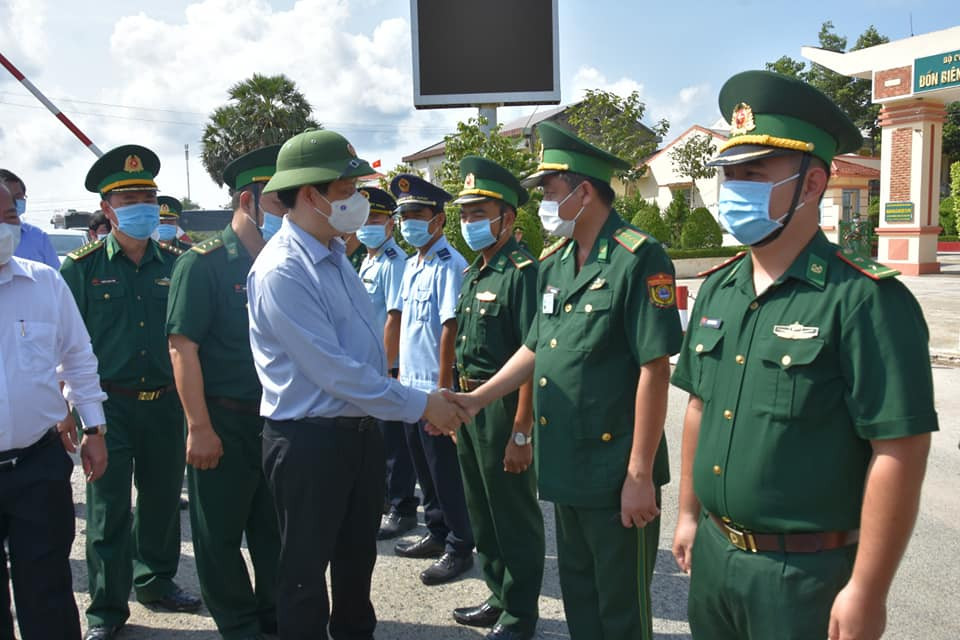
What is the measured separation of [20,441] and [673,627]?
2859 mm

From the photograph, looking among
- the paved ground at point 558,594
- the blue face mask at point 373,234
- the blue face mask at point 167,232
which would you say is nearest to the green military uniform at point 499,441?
the paved ground at point 558,594

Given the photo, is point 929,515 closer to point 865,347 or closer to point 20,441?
point 865,347

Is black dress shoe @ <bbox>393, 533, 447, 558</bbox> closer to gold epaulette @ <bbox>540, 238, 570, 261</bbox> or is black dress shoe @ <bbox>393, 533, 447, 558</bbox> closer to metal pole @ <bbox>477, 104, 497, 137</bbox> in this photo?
gold epaulette @ <bbox>540, 238, 570, 261</bbox>

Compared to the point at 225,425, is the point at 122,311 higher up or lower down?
higher up

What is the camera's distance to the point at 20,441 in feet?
8.51

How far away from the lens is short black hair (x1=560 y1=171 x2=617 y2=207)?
284 centimetres

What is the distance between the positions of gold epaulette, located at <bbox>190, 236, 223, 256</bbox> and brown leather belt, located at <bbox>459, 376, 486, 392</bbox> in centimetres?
135

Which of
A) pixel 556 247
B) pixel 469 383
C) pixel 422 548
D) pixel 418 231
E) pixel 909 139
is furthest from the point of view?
pixel 909 139

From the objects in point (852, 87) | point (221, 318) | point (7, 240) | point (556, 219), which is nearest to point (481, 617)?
point (221, 318)

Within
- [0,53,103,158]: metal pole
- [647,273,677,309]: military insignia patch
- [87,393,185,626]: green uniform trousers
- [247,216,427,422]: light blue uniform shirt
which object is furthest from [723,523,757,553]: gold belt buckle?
[0,53,103,158]: metal pole

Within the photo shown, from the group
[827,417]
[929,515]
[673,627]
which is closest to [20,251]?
[673,627]

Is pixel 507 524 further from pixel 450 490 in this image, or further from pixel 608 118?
pixel 608 118

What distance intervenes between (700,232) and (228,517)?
25.4 m

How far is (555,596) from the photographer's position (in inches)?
152
